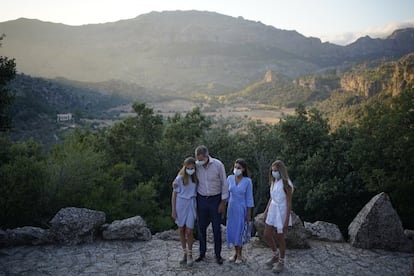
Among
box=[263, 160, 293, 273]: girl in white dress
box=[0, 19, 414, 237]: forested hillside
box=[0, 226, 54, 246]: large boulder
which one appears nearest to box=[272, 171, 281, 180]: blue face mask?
box=[263, 160, 293, 273]: girl in white dress

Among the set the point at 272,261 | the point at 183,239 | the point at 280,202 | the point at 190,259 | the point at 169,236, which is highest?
the point at 280,202

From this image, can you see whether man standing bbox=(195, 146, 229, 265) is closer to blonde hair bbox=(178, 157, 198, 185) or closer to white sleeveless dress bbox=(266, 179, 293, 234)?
blonde hair bbox=(178, 157, 198, 185)

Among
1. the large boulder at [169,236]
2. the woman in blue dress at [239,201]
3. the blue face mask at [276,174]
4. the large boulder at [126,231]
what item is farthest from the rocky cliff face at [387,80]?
the large boulder at [126,231]

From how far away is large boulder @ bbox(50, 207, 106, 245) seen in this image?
330 inches

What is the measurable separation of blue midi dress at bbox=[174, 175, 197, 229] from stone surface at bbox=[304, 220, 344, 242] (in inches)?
154

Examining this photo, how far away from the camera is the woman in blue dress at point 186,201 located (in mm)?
6844

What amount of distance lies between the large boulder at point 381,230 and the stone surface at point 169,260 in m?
0.20

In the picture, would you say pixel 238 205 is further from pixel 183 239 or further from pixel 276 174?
pixel 183 239

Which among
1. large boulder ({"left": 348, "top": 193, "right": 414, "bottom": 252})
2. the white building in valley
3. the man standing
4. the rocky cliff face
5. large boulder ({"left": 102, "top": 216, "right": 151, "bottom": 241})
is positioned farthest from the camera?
the rocky cliff face

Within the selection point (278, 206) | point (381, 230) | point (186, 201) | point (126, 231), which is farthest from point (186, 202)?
point (381, 230)

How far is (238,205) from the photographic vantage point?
274 inches

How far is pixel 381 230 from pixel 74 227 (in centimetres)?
732

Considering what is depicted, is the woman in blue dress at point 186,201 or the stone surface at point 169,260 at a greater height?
the woman in blue dress at point 186,201

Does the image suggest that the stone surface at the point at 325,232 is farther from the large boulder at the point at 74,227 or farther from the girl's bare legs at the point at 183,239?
the large boulder at the point at 74,227
